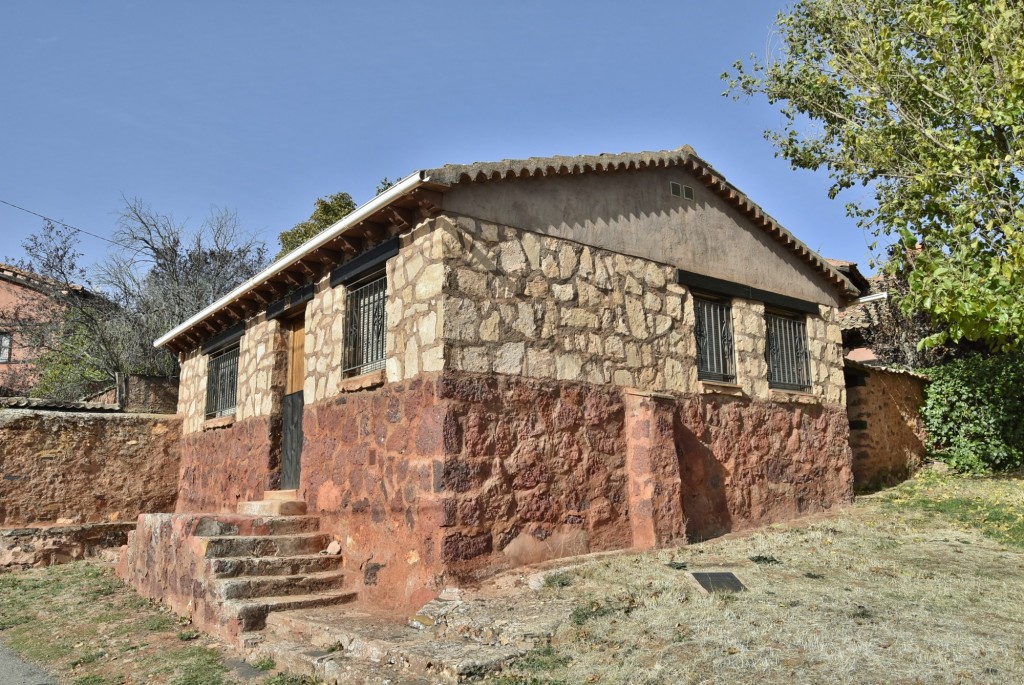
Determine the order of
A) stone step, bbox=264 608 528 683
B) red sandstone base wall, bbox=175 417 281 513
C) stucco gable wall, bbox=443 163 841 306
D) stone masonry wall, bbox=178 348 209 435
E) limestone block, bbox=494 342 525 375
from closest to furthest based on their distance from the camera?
stone step, bbox=264 608 528 683 < limestone block, bbox=494 342 525 375 < stucco gable wall, bbox=443 163 841 306 < red sandstone base wall, bbox=175 417 281 513 < stone masonry wall, bbox=178 348 209 435

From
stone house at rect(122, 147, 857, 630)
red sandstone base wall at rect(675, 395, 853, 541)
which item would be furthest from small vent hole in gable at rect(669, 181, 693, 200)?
red sandstone base wall at rect(675, 395, 853, 541)

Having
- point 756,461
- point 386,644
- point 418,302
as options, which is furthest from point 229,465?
point 756,461

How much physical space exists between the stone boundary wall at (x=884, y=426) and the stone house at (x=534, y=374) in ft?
5.07

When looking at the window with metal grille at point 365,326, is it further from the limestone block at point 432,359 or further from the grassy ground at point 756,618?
the grassy ground at point 756,618

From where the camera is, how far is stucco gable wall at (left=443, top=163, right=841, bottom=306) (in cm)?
759

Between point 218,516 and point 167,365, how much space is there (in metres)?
12.0

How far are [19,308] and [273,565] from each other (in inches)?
672

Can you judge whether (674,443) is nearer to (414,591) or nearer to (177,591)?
(414,591)

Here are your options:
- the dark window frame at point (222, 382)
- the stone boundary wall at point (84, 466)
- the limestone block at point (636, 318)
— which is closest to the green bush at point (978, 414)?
the limestone block at point (636, 318)

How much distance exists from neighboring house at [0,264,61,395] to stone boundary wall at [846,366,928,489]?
59.9ft

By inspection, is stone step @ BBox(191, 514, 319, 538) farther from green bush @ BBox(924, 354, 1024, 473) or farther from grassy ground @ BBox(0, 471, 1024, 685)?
green bush @ BBox(924, 354, 1024, 473)

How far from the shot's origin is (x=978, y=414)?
41.8 ft

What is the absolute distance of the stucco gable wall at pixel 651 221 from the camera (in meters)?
7.59

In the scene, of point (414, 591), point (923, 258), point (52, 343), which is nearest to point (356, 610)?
point (414, 591)
